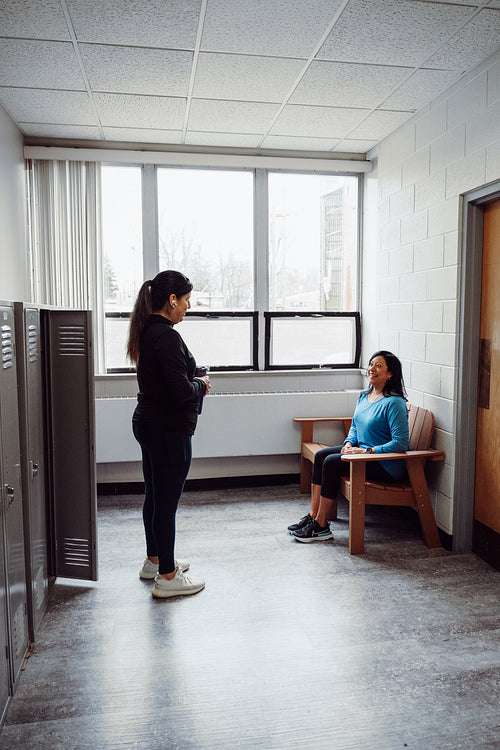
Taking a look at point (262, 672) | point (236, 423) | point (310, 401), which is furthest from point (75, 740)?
point (310, 401)

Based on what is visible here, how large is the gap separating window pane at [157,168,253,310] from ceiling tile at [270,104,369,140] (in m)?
0.68

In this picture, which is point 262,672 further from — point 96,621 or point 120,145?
point 120,145

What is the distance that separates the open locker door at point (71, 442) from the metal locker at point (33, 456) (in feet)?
0.31

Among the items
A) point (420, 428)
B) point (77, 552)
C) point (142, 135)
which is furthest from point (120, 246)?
point (420, 428)

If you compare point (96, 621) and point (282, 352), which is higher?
point (282, 352)

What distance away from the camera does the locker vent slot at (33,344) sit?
2336 millimetres

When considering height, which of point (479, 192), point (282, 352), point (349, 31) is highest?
point (349, 31)

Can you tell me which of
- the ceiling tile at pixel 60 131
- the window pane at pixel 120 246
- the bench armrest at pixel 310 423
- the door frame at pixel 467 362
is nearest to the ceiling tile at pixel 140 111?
the ceiling tile at pixel 60 131

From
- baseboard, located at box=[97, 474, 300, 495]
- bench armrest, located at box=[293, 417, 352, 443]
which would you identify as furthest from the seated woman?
baseboard, located at box=[97, 474, 300, 495]

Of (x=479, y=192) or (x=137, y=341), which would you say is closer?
(x=137, y=341)

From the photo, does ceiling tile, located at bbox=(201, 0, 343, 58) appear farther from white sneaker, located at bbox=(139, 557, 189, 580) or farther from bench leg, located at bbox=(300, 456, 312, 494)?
bench leg, located at bbox=(300, 456, 312, 494)

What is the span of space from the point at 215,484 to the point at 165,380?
2282 mm

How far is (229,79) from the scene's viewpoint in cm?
306

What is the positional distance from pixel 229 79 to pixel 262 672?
116 inches
